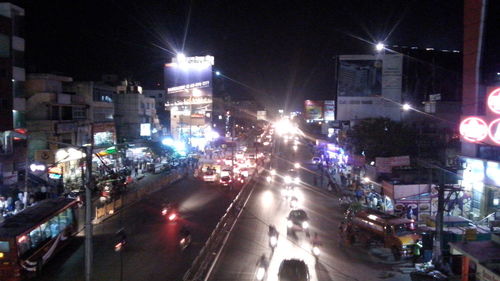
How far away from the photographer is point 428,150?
131 ft

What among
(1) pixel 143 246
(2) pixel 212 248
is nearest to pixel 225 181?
(1) pixel 143 246

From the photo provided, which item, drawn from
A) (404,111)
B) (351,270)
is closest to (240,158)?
(404,111)

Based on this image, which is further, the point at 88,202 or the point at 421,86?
the point at 421,86

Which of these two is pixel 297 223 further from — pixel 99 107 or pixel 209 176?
pixel 99 107

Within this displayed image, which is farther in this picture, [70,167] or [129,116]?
[129,116]

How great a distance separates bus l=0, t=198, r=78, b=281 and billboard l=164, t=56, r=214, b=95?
74.9m

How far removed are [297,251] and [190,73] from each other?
263ft

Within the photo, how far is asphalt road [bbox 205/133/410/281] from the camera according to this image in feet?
57.9

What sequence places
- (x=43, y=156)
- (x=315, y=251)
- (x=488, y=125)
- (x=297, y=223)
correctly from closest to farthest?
1. (x=315, y=251)
2. (x=488, y=125)
3. (x=297, y=223)
4. (x=43, y=156)

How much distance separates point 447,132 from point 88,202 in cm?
3887

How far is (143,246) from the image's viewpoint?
21.6 metres

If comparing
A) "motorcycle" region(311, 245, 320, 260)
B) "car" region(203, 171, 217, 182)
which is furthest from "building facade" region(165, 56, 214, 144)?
"motorcycle" region(311, 245, 320, 260)

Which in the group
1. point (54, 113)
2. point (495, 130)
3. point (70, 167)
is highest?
point (54, 113)

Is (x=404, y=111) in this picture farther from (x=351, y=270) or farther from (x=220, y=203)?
(x=351, y=270)
